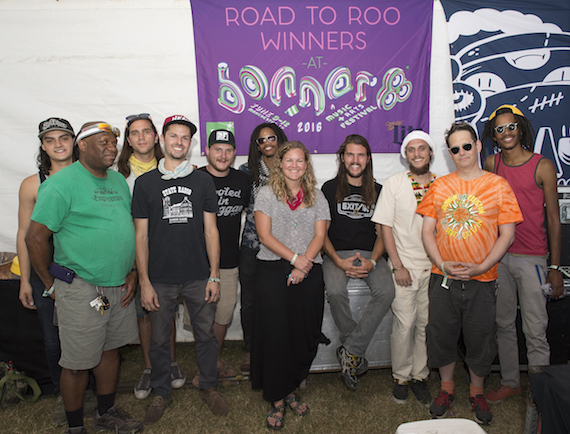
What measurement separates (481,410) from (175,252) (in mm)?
2425

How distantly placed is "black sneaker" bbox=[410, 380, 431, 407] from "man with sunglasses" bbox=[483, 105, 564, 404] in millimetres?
457

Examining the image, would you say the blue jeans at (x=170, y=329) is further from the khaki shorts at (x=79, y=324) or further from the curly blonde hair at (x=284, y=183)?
the curly blonde hair at (x=284, y=183)

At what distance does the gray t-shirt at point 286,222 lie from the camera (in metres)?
2.41

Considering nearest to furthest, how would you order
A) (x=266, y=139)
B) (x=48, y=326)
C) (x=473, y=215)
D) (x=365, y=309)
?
1. (x=473, y=215)
2. (x=48, y=326)
3. (x=365, y=309)
4. (x=266, y=139)

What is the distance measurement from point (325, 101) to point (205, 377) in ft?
9.01

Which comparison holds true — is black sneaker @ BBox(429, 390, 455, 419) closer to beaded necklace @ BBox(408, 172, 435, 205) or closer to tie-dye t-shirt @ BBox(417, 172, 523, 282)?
tie-dye t-shirt @ BBox(417, 172, 523, 282)

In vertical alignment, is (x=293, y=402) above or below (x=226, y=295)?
below

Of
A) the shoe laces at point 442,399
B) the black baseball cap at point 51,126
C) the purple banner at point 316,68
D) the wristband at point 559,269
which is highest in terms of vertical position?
the purple banner at point 316,68

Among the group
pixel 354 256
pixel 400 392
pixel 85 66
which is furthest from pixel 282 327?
pixel 85 66

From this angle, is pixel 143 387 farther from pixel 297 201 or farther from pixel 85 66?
pixel 85 66

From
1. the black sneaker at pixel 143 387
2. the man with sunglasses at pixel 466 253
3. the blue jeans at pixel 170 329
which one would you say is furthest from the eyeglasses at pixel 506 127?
the black sneaker at pixel 143 387

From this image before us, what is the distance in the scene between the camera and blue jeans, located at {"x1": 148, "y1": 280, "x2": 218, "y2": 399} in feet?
8.08

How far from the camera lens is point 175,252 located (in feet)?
7.87

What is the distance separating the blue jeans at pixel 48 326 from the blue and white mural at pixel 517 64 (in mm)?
4050
